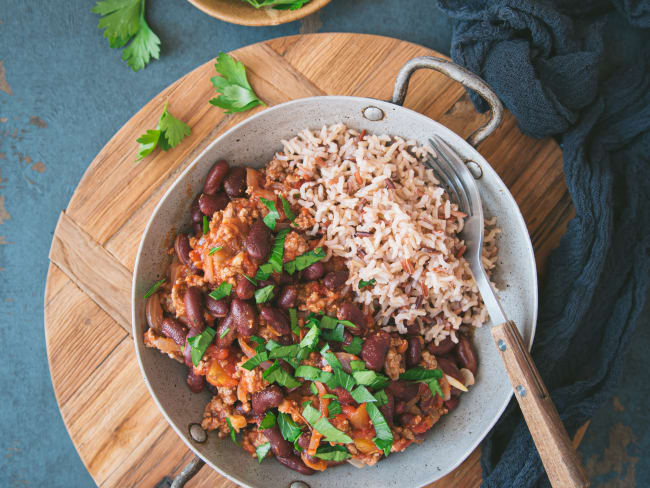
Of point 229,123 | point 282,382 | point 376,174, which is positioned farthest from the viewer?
point 229,123

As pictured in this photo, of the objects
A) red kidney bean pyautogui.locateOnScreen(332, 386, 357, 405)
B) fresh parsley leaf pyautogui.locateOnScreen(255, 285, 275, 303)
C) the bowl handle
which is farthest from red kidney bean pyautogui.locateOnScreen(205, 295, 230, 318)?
the bowl handle

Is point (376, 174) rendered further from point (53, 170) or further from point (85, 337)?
point (53, 170)

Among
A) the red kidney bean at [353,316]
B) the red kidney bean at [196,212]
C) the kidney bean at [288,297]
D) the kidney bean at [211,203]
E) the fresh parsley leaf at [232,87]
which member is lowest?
the red kidney bean at [353,316]

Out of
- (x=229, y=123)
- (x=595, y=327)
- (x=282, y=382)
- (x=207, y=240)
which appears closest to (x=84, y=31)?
(x=229, y=123)

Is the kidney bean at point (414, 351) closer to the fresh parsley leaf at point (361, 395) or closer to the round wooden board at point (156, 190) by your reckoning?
the fresh parsley leaf at point (361, 395)

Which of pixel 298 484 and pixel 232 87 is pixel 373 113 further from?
pixel 298 484

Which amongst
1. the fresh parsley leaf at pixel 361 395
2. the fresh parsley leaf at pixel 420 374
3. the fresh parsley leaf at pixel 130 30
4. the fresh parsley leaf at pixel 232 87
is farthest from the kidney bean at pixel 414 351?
the fresh parsley leaf at pixel 130 30

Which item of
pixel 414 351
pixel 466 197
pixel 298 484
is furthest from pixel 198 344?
pixel 466 197
